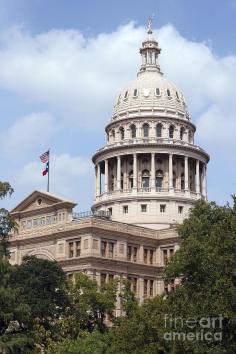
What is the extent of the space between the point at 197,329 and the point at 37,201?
191 feet

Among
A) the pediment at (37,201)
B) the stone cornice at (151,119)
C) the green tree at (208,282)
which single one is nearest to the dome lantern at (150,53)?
the stone cornice at (151,119)

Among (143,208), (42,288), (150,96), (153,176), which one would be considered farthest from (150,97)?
(42,288)

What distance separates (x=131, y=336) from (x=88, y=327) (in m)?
16.5

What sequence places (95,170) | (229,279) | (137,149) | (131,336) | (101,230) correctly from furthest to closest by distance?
(95,170) → (137,149) → (101,230) → (131,336) → (229,279)

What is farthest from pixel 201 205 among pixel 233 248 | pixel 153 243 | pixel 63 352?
pixel 153 243

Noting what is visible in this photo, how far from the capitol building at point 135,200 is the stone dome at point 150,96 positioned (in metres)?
0.17

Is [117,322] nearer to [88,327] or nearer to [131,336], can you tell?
[88,327]

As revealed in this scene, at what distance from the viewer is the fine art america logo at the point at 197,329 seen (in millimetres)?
46031

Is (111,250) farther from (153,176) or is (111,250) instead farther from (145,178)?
(145,178)

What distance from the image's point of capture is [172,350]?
48.9m

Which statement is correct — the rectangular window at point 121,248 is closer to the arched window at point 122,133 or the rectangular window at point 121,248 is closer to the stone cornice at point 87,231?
the stone cornice at point 87,231

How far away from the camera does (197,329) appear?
46.7 m

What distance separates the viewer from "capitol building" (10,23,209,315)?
93.7 m

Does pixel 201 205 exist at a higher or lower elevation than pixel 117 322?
higher
